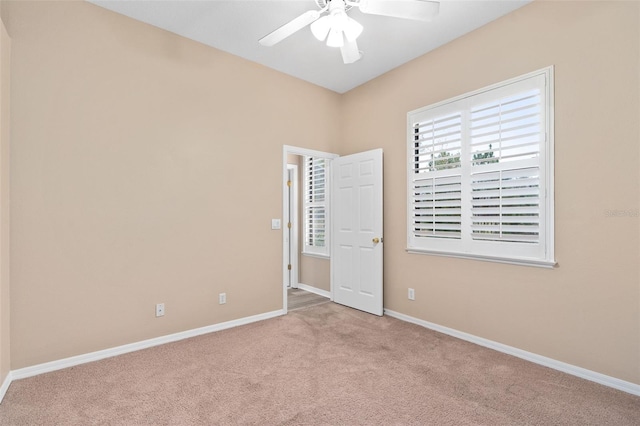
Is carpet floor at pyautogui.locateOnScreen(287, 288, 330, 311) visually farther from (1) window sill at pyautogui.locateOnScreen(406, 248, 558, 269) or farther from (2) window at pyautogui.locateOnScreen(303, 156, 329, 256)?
(1) window sill at pyautogui.locateOnScreen(406, 248, 558, 269)

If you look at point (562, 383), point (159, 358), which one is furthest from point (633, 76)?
point (159, 358)

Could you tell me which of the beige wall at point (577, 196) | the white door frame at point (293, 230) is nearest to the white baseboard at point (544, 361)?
the beige wall at point (577, 196)

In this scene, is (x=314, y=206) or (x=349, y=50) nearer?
(x=349, y=50)

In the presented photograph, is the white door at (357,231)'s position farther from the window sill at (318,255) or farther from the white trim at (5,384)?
the white trim at (5,384)

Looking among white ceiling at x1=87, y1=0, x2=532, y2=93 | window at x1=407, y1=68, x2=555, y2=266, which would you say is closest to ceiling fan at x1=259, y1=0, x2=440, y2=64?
white ceiling at x1=87, y1=0, x2=532, y2=93

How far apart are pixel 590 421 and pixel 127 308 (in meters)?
3.51

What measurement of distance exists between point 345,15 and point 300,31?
1.11 meters

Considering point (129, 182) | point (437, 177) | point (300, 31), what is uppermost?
point (300, 31)

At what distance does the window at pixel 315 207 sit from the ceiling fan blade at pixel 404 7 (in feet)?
9.57

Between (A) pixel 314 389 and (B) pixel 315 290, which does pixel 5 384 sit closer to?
(A) pixel 314 389

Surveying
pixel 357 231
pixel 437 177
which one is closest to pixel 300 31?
pixel 437 177

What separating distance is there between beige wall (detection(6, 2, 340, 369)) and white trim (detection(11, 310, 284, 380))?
2.4 inches

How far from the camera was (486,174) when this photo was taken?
9.69ft

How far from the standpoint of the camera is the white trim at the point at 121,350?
2.42 metres
